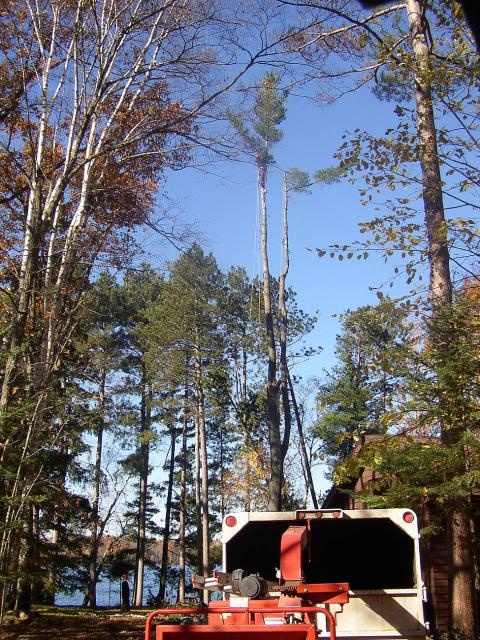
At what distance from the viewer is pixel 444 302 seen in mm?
11430

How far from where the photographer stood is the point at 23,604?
19.3m

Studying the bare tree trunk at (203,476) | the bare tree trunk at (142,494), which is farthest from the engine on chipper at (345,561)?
the bare tree trunk at (142,494)

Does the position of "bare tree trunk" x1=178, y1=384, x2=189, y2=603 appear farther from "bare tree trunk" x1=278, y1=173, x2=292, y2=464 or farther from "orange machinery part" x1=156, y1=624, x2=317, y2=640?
"orange machinery part" x1=156, y1=624, x2=317, y2=640

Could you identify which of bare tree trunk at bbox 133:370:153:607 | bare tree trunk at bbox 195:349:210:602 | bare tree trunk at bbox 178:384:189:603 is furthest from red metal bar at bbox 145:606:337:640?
bare tree trunk at bbox 178:384:189:603

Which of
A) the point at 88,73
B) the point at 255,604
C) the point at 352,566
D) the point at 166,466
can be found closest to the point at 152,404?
the point at 166,466

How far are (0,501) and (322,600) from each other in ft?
18.8

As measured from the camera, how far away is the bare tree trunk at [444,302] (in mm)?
10805

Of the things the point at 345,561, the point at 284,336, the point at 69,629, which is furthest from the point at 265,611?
A: the point at 284,336

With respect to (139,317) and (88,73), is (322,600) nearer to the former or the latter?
(88,73)

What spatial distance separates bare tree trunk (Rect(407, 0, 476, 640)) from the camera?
35.4 ft

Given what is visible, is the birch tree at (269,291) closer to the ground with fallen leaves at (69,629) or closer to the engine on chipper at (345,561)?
the ground with fallen leaves at (69,629)

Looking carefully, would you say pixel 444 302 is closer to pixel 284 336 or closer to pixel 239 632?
pixel 239 632

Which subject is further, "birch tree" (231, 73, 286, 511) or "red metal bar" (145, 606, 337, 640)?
"birch tree" (231, 73, 286, 511)

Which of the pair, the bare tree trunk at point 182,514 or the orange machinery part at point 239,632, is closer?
the orange machinery part at point 239,632
